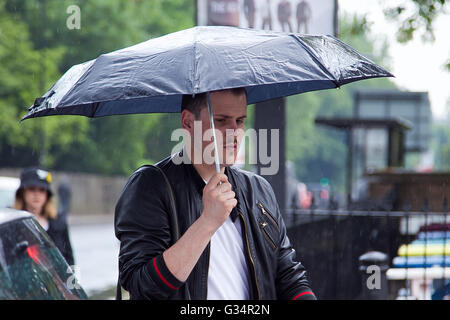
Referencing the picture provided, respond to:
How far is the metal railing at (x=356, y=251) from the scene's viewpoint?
6105 mm

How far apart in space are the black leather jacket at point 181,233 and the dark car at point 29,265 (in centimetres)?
45

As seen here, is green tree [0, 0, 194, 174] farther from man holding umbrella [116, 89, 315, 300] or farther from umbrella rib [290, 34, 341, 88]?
man holding umbrella [116, 89, 315, 300]

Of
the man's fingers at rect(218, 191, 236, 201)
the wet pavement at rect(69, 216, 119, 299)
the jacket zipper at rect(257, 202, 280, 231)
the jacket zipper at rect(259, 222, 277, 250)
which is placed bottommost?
the wet pavement at rect(69, 216, 119, 299)

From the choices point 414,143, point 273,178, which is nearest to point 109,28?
point 414,143

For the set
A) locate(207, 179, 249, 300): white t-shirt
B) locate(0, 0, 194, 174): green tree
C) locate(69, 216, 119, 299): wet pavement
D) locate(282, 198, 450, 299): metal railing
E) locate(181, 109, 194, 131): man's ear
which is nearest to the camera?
locate(207, 179, 249, 300): white t-shirt

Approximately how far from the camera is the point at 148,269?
2.23 m

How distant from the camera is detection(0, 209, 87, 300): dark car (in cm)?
254

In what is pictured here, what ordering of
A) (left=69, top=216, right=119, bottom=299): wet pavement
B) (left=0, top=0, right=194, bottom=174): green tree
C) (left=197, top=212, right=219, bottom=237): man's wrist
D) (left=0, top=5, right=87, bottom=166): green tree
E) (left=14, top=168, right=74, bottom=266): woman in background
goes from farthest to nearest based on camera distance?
1. (left=0, top=0, right=194, bottom=174): green tree
2. (left=0, top=5, right=87, bottom=166): green tree
3. (left=69, top=216, right=119, bottom=299): wet pavement
4. (left=14, top=168, right=74, bottom=266): woman in background
5. (left=197, top=212, right=219, bottom=237): man's wrist

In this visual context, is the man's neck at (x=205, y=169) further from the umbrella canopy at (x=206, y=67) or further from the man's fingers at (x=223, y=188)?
the umbrella canopy at (x=206, y=67)

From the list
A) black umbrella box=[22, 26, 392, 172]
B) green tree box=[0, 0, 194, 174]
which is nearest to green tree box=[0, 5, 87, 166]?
green tree box=[0, 0, 194, 174]

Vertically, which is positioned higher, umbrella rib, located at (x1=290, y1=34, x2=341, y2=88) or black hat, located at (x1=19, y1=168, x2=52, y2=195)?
umbrella rib, located at (x1=290, y1=34, x2=341, y2=88)

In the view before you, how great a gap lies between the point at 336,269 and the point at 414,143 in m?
13.9

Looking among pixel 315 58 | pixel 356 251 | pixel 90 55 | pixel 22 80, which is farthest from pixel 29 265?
pixel 90 55

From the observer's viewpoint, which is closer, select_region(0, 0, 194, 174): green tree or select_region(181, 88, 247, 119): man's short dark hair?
select_region(181, 88, 247, 119): man's short dark hair
